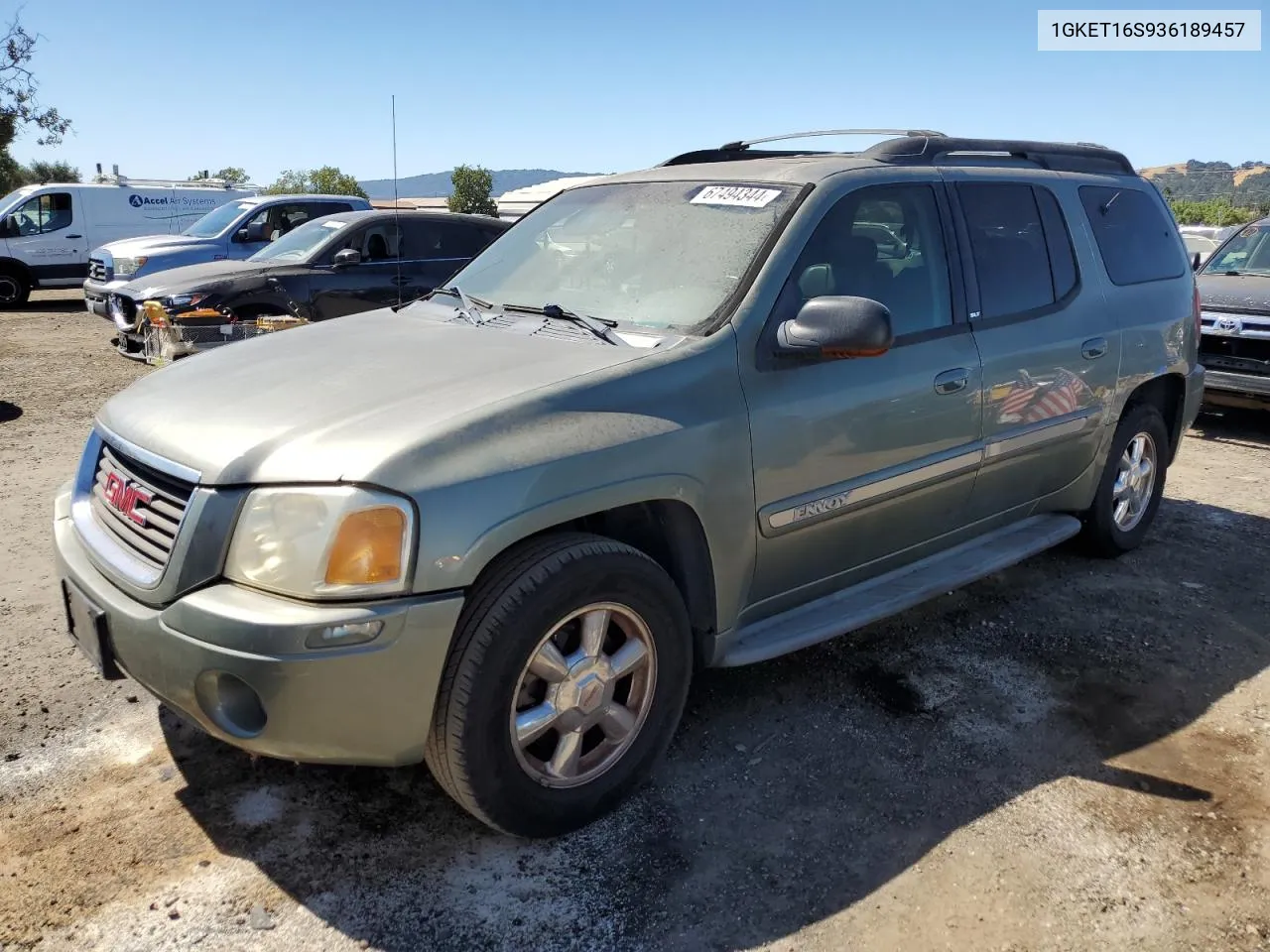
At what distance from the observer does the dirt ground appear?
97.6 inches

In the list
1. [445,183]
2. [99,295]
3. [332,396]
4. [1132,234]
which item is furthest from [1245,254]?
[445,183]

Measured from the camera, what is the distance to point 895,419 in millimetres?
3414

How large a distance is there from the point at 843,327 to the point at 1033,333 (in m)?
1.43

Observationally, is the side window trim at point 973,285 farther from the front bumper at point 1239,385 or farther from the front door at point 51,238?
the front door at point 51,238

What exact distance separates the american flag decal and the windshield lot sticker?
124 centimetres

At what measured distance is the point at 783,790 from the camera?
3.04 metres

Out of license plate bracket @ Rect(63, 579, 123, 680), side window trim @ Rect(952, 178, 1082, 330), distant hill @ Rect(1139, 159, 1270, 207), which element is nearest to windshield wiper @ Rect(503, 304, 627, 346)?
side window trim @ Rect(952, 178, 1082, 330)

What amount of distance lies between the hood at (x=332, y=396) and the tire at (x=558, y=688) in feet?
1.41

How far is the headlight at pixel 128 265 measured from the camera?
12336mm

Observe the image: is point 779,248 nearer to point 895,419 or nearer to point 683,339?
point 683,339

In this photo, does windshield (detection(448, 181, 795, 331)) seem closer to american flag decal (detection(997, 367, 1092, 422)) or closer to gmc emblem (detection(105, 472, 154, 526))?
american flag decal (detection(997, 367, 1092, 422))

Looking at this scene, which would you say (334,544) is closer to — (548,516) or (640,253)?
(548,516)

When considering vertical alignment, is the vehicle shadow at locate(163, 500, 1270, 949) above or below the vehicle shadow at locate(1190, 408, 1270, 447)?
below

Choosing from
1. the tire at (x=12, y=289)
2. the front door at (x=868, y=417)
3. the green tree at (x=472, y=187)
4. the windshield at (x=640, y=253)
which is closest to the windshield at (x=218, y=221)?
the tire at (x=12, y=289)
